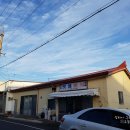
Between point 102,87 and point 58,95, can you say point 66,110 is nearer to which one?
point 58,95

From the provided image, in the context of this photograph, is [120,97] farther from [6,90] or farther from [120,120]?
[6,90]

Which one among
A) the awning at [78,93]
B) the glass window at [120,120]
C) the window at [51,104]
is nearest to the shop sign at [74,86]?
the awning at [78,93]

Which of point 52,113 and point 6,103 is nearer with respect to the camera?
point 52,113

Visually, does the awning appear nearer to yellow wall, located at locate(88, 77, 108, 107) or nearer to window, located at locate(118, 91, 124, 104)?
yellow wall, located at locate(88, 77, 108, 107)

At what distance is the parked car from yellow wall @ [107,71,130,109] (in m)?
13.0

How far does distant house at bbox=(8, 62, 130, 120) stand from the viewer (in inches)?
861

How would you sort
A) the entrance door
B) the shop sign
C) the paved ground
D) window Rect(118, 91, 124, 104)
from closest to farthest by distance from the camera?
→ 1. the paved ground
2. window Rect(118, 91, 124, 104)
3. the shop sign
4. the entrance door

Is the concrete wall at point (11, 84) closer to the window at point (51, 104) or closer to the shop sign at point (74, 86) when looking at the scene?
the window at point (51, 104)

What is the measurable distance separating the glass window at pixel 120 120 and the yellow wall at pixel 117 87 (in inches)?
553

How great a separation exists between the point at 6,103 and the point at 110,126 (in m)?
37.1

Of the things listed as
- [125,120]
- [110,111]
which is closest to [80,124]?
[110,111]

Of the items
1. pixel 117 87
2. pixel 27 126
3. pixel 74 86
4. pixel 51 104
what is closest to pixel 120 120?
pixel 27 126

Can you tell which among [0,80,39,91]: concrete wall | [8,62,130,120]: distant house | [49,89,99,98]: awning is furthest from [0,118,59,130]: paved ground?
[0,80,39,91]: concrete wall

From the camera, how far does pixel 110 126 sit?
742cm
